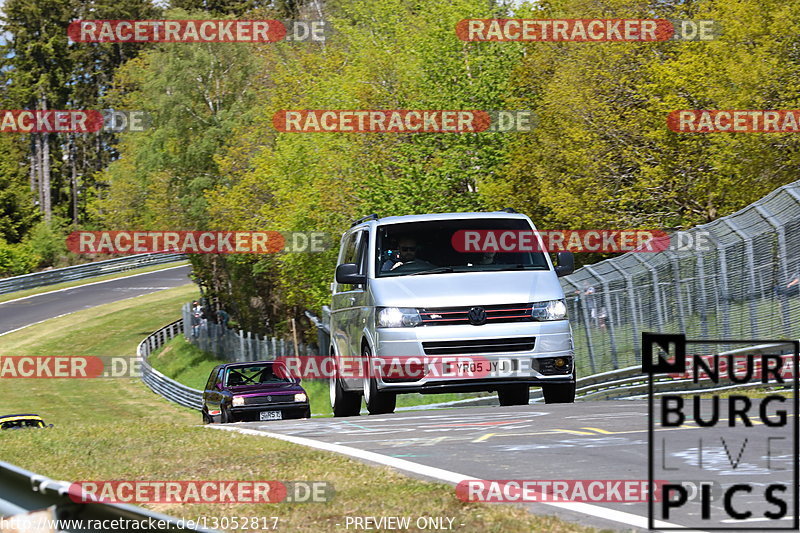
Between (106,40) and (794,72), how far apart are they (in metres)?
81.6

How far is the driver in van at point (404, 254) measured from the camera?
47.0ft

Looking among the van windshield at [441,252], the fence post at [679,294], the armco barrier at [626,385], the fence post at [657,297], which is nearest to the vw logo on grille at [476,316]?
the van windshield at [441,252]

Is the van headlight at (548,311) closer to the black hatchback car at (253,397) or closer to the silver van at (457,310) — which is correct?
the silver van at (457,310)

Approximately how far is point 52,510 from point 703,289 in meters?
15.1

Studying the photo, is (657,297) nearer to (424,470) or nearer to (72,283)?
(424,470)

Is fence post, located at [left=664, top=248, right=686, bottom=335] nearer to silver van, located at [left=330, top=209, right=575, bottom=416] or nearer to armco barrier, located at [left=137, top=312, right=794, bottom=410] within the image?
armco barrier, located at [left=137, top=312, right=794, bottom=410]

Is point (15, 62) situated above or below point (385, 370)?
above

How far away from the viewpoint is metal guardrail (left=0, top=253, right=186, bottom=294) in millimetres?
81000

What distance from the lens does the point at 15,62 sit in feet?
342

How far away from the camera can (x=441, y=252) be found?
14344mm

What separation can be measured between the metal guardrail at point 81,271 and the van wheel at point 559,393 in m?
69.8

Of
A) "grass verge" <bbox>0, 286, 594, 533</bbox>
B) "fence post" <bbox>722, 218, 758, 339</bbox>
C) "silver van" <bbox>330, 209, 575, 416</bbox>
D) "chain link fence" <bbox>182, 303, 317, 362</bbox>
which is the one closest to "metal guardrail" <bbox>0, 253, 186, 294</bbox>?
"chain link fence" <bbox>182, 303, 317, 362</bbox>

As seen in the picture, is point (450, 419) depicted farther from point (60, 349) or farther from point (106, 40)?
point (106, 40)

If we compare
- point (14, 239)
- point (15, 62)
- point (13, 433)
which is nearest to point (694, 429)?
point (13, 433)
